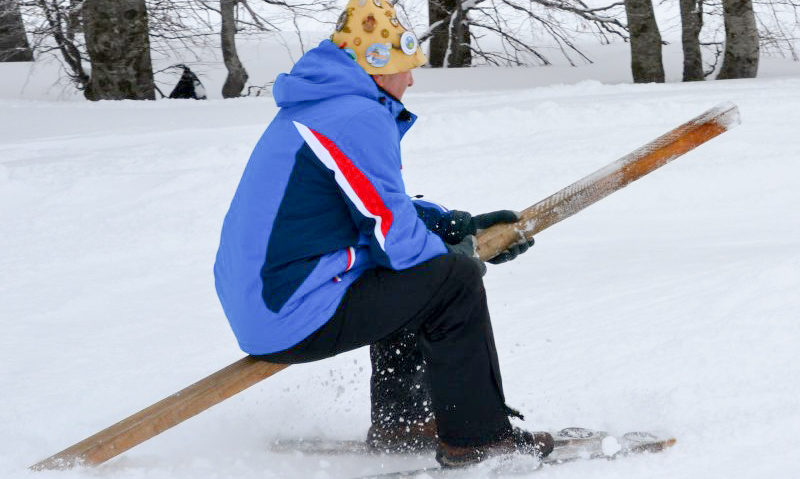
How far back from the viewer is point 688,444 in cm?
249

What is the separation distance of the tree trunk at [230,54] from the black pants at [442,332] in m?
9.61

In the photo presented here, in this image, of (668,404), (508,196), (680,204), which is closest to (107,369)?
(668,404)

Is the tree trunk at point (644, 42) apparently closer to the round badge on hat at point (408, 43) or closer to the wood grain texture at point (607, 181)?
the wood grain texture at point (607, 181)

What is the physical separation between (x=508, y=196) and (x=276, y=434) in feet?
9.90

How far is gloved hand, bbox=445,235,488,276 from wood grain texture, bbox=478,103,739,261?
53 millimetres

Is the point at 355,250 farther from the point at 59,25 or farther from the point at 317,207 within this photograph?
the point at 59,25

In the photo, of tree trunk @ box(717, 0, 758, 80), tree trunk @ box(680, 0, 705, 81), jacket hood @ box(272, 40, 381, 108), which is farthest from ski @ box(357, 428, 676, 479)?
tree trunk @ box(680, 0, 705, 81)

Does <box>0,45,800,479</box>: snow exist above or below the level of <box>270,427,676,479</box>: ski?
below

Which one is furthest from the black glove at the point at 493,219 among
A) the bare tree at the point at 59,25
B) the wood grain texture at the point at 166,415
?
the bare tree at the point at 59,25

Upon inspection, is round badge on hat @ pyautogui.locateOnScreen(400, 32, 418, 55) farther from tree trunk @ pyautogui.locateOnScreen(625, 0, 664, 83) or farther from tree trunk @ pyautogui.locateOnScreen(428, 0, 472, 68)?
tree trunk @ pyautogui.locateOnScreen(428, 0, 472, 68)

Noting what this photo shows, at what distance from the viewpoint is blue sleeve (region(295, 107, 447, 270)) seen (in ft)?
7.06

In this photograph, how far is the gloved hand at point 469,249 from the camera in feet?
7.89

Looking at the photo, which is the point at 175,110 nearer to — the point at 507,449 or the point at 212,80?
the point at 212,80

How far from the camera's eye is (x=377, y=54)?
7.72ft
